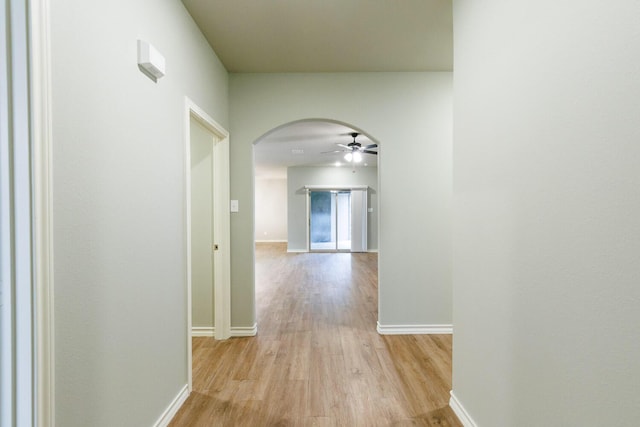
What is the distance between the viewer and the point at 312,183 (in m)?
9.58

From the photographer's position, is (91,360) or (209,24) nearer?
(91,360)

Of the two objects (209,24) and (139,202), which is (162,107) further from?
(209,24)

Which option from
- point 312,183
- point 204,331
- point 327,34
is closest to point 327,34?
point 327,34

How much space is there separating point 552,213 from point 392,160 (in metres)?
2.24

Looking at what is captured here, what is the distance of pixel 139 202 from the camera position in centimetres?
162

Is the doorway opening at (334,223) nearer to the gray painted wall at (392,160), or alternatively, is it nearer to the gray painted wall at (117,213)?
the gray painted wall at (392,160)

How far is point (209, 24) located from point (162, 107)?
97 centimetres

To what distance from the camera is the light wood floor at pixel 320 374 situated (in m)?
1.98

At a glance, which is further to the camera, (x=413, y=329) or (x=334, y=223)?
(x=334, y=223)

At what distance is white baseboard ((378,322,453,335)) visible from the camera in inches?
129

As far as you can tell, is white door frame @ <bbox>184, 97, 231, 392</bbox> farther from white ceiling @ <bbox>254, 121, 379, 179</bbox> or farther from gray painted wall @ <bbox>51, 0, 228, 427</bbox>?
gray painted wall @ <bbox>51, 0, 228, 427</bbox>

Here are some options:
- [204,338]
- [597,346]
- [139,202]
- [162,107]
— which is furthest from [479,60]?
[204,338]

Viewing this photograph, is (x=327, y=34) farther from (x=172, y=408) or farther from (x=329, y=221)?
(x=329, y=221)

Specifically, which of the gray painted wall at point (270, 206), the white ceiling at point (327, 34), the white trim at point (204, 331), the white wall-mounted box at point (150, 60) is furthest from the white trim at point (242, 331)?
the gray painted wall at point (270, 206)
